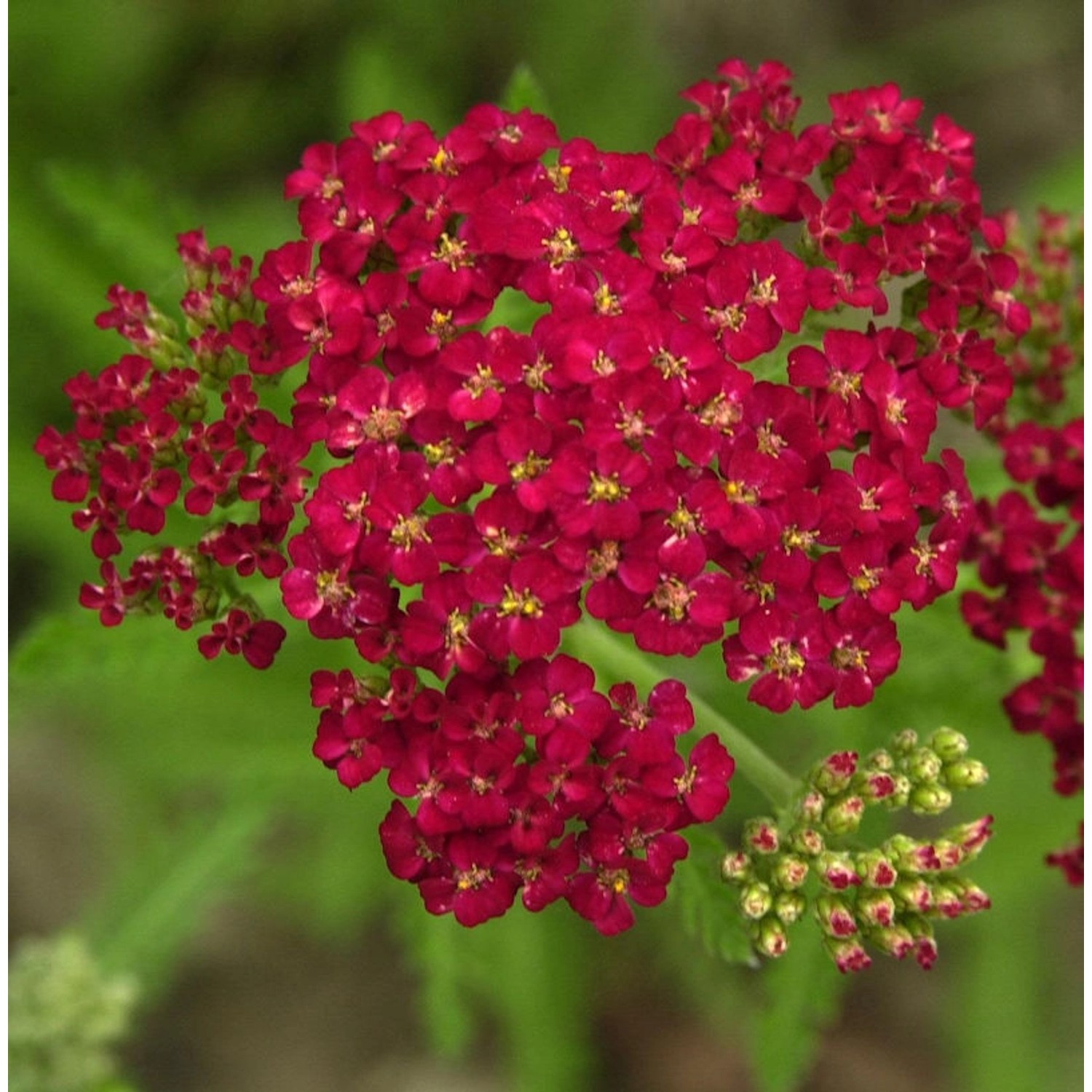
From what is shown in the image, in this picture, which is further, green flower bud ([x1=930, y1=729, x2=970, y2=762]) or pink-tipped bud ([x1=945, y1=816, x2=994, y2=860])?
green flower bud ([x1=930, y1=729, x2=970, y2=762])

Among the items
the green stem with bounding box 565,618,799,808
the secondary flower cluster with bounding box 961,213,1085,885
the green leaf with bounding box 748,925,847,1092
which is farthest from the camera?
the green leaf with bounding box 748,925,847,1092

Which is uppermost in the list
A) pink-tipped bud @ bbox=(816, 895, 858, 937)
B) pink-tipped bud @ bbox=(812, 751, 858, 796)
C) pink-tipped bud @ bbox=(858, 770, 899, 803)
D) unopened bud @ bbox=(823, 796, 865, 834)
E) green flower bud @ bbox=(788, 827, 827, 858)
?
pink-tipped bud @ bbox=(812, 751, 858, 796)

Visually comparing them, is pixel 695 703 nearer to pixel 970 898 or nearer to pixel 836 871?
pixel 836 871

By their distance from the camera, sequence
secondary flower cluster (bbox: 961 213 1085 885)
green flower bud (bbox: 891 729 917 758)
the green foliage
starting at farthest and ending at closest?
the green foliage → secondary flower cluster (bbox: 961 213 1085 885) → green flower bud (bbox: 891 729 917 758)

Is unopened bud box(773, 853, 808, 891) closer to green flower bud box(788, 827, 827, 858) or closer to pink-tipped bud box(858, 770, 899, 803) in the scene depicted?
green flower bud box(788, 827, 827, 858)

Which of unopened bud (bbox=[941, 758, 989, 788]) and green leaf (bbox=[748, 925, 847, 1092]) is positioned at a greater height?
unopened bud (bbox=[941, 758, 989, 788])

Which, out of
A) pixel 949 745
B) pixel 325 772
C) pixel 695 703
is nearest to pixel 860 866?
pixel 949 745

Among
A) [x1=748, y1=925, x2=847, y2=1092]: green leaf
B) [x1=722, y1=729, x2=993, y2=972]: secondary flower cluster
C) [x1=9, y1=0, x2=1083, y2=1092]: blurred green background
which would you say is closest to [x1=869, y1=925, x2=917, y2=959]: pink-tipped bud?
[x1=722, y1=729, x2=993, y2=972]: secondary flower cluster

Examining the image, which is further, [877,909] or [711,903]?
[711,903]
